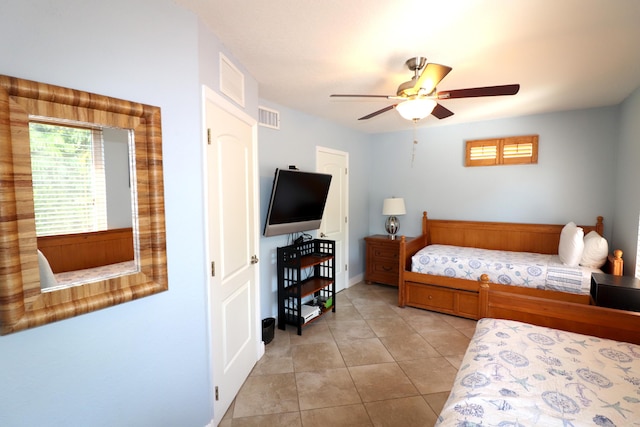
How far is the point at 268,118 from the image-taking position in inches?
116

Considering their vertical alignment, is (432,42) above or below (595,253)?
above

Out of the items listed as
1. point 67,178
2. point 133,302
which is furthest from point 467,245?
point 67,178

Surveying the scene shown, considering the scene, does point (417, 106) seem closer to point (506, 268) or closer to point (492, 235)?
point (506, 268)

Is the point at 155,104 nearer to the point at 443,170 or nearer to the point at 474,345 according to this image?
the point at 474,345

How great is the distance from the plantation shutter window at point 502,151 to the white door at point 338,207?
1806 mm

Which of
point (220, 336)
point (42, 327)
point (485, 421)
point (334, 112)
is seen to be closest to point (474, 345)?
point (485, 421)

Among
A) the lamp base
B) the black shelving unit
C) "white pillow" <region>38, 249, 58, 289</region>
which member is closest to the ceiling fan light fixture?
the black shelving unit

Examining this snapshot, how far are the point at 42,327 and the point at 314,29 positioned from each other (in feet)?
6.33

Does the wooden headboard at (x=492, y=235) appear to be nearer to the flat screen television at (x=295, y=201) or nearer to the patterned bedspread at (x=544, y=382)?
the flat screen television at (x=295, y=201)

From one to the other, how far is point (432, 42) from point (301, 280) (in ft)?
8.56

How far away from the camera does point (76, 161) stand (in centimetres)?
117

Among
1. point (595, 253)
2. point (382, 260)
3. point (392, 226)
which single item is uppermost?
point (392, 226)

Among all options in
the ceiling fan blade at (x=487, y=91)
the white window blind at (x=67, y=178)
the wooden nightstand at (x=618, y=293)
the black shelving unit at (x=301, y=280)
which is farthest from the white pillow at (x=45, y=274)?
the wooden nightstand at (x=618, y=293)

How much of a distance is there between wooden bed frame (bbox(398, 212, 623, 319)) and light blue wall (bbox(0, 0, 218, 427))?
2691 millimetres
